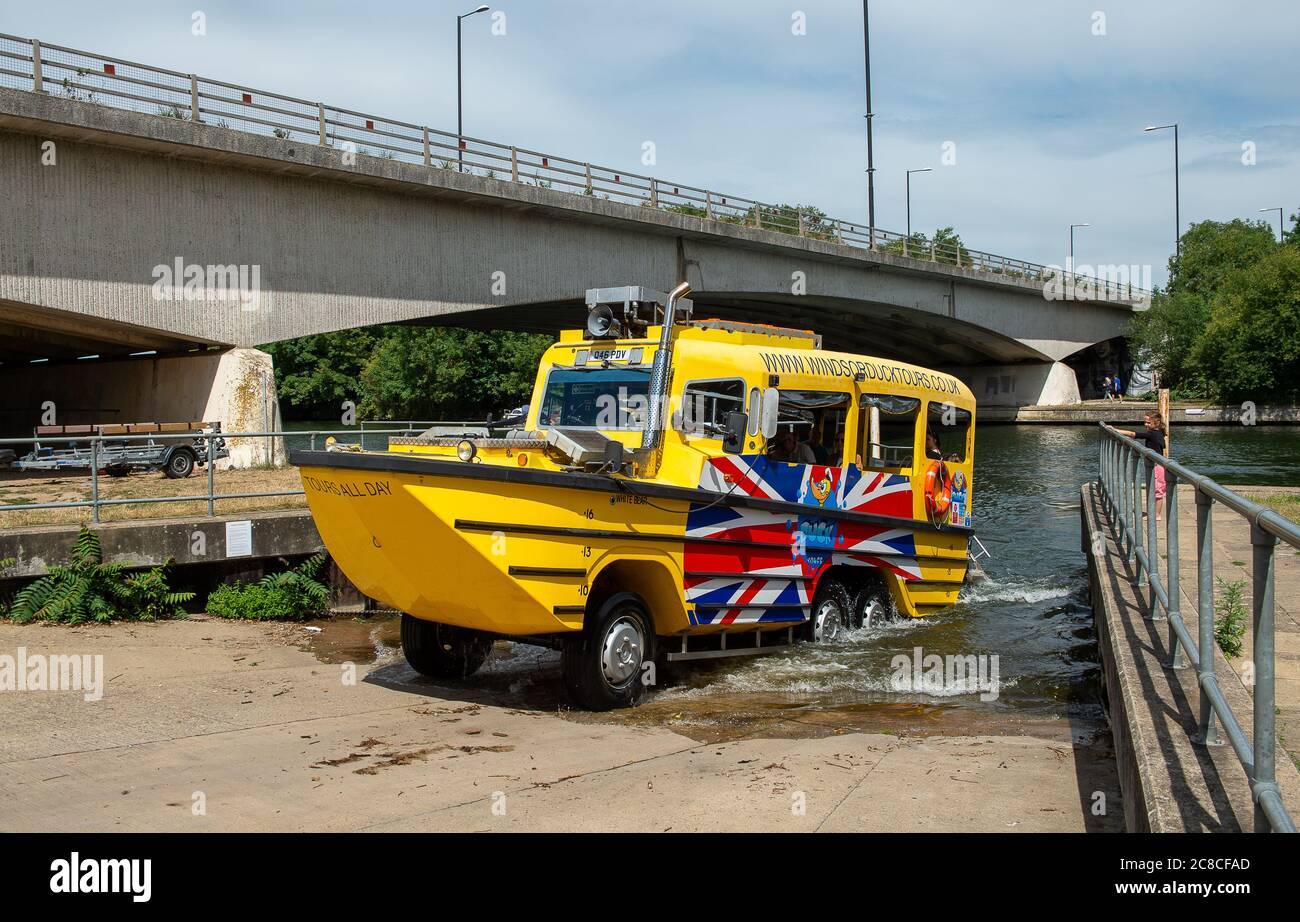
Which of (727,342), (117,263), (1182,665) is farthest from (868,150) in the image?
(1182,665)

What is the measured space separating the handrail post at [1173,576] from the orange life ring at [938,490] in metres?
5.89

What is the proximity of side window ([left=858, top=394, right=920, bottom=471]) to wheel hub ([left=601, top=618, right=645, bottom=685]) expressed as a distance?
12.2 ft

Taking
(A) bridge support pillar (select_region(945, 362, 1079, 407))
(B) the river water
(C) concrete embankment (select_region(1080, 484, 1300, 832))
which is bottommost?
(B) the river water

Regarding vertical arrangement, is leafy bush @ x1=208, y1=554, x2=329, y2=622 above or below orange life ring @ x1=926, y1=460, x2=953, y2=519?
below

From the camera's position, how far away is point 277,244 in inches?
939

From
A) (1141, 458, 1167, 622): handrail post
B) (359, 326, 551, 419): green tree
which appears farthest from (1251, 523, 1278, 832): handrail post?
(359, 326, 551, 419): green tree

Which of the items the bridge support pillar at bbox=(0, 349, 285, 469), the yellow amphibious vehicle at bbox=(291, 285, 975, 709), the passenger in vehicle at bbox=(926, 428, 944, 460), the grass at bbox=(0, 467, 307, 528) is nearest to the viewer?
the yellow amphibious vehicle at bbox=(291, 285, 975, 709)

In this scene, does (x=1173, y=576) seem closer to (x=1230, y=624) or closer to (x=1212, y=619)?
(x=1230, y=624)

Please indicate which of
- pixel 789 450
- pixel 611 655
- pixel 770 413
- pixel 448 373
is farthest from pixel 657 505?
pixel 448 373

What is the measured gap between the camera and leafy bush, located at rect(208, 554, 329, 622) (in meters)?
12.1

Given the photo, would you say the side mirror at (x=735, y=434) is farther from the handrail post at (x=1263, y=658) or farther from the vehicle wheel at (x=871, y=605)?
the handrail post at (x=1263, y=658)

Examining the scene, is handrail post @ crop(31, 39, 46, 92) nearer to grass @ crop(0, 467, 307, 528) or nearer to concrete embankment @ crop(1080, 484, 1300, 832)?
grass @ crop(0, 467, 307, 528)

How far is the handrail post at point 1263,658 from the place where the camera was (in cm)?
365
